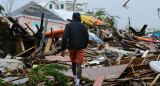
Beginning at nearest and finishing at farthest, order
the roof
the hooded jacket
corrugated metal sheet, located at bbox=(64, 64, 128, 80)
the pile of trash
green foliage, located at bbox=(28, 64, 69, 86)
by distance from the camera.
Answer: green foliage, located at bbox=(28, 64, 69, 86), the pile of trash, the hooded jacket, corrugated metal sheet, located at bbox=(64, 64, 128, 80), the roof

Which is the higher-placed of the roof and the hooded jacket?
the hooded jacket

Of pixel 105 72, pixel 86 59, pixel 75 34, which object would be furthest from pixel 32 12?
pixel 75 34

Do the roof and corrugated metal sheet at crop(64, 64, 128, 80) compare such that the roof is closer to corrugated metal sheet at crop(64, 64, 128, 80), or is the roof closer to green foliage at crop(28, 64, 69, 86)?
corrugated metal sheet at crop(64, 64, 128, 80)

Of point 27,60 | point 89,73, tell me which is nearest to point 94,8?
point 27,60

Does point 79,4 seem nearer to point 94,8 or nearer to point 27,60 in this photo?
point 94,8

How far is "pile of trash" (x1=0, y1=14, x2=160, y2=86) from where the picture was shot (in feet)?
16.1

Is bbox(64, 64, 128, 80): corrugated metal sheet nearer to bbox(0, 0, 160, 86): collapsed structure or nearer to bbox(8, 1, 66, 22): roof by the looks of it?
bbox(0, 0, 160, 86): collapsed structure

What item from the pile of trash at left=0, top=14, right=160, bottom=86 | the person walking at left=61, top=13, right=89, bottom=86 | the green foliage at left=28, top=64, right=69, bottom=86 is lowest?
the pile of trash at left=0, top=14, right=160, bottom=86

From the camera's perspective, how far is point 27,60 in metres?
8.14

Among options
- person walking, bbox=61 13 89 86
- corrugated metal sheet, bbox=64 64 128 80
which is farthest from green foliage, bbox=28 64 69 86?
corrugated metal sheet, bbox=64 64 128 80

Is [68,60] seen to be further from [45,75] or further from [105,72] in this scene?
[45,75]

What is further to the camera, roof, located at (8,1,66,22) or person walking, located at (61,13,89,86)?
roof, located at (8,1,66,22)

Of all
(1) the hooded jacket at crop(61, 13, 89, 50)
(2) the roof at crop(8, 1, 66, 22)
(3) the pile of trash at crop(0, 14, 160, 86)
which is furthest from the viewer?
(2) the roof at crop(8, 1, 66, 22)

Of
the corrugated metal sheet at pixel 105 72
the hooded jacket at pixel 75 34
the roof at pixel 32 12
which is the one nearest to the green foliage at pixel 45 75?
the hooded jacket at pixel 75 34
